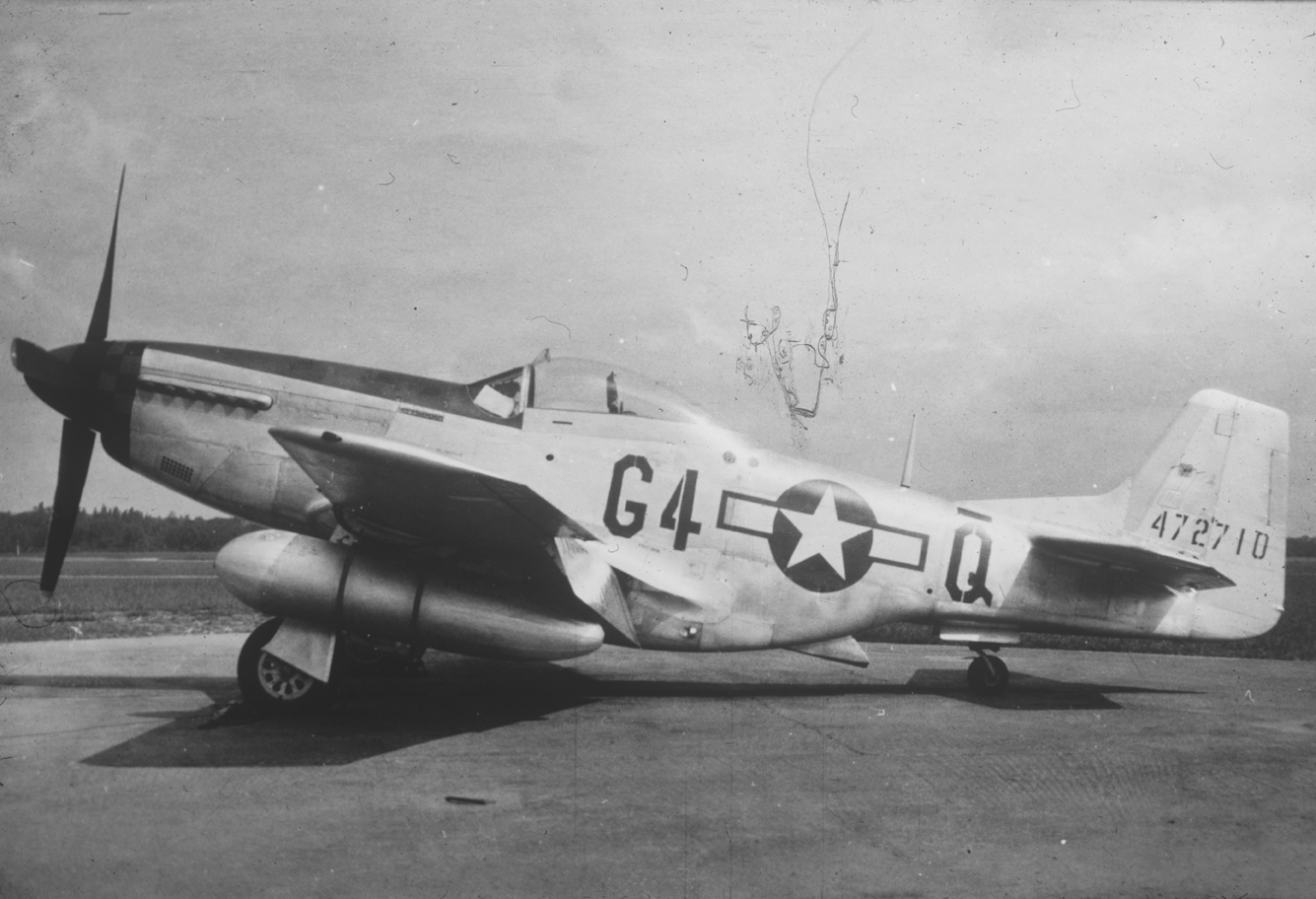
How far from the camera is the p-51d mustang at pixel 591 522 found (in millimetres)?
5457

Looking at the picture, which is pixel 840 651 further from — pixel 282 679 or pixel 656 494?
pixel 282 679

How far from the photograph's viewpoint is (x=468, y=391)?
6367 mm

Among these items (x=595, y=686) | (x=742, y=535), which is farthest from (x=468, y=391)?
A: (x=595, y=686)

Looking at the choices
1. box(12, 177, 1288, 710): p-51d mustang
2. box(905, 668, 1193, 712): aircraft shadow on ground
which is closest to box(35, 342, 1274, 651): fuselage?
box(12, 177, 1288, 710): p-51d mustang

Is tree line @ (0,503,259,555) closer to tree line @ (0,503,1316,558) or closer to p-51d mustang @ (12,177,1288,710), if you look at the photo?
tree line @ (0,503,1316,558)

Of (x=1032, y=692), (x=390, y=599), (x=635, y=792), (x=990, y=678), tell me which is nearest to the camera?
(x=635, y=792)

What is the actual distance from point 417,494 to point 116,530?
358 inches

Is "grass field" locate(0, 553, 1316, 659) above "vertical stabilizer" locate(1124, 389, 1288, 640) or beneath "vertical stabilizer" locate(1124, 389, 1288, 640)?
beneath

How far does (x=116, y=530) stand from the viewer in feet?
39.6

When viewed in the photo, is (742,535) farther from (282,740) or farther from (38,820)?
(38,820)

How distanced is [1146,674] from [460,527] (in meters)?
7.47

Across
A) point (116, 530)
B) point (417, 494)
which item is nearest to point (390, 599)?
point (417, 494)

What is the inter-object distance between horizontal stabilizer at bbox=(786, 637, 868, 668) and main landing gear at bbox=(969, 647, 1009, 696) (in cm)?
118

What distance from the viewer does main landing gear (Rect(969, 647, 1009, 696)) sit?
7.55 m
